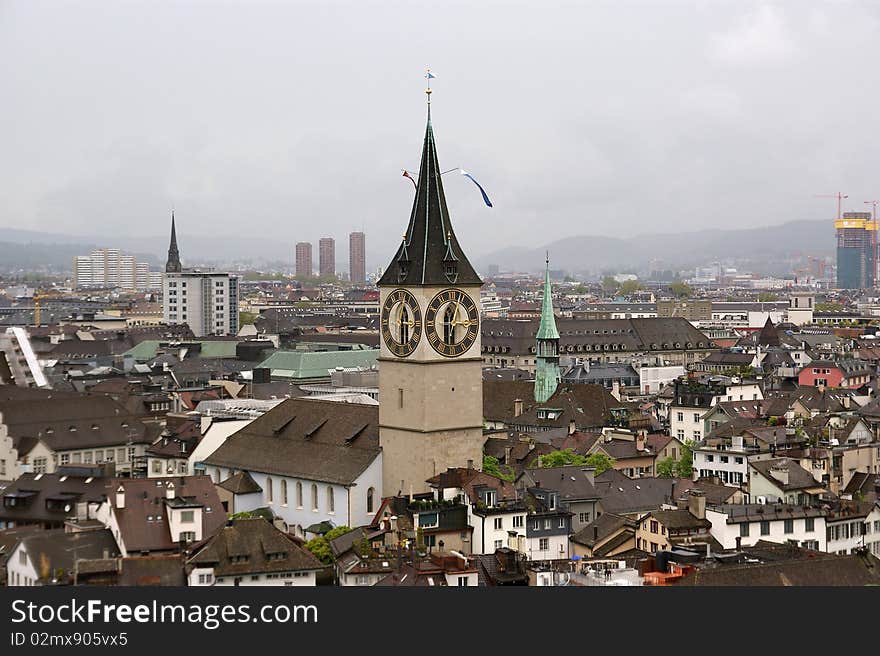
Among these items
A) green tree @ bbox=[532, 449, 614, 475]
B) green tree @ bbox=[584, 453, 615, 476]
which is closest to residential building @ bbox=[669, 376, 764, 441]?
green tree @ bbox=[584, 453, 615, 476]

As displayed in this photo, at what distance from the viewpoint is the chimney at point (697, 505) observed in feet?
206

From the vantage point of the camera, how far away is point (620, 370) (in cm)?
14562

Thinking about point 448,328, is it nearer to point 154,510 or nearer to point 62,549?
point 154,510

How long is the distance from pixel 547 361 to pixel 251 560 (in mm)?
68555

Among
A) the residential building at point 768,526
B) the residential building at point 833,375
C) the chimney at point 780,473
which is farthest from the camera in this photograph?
the residential building at point 833,375

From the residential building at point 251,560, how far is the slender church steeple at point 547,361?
5911cm

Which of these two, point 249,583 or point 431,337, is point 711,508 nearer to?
point 431,337

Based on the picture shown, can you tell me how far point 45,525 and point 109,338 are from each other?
13040 centimetres

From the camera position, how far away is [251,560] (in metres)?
50.5

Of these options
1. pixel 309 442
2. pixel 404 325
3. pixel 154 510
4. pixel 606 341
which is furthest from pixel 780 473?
pixel 606 341

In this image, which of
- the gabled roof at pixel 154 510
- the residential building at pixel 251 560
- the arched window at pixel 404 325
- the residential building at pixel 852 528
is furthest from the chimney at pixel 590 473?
the residential building at pixel 251 560

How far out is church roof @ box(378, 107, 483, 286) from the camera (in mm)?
67750

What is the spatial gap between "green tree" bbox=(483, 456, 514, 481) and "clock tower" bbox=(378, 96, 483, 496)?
4769 mm

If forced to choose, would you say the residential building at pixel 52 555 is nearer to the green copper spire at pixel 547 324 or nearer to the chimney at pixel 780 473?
the chimney at pixel 780 473
